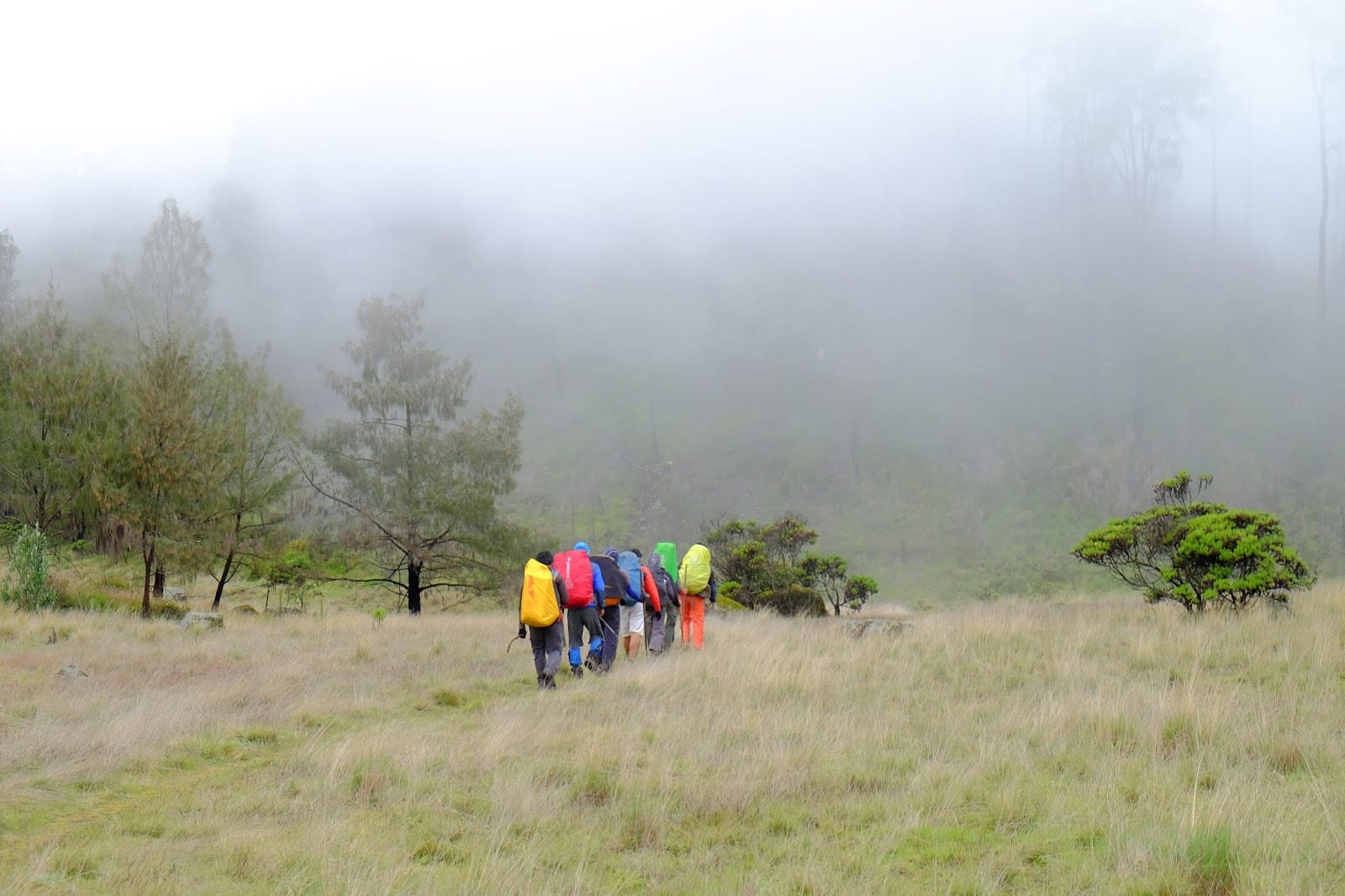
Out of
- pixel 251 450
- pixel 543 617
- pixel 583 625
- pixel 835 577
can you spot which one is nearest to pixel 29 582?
pixel 251 450

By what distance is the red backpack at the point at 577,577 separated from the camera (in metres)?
11.2

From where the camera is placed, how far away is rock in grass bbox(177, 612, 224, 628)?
16.8 meters

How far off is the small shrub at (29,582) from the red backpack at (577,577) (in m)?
14.0

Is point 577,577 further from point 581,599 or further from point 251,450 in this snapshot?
point 251,450

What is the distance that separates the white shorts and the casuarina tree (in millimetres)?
12369

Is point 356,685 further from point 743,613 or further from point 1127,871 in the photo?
point 743,613

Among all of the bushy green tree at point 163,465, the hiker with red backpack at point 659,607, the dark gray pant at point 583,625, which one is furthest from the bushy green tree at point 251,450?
the dark gray pant at point 583,625

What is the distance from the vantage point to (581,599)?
1120cm

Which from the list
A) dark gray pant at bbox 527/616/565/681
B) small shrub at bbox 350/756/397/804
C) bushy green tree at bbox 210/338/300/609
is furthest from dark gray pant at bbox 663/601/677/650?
bushy green tree at bbox 210/338/300/609

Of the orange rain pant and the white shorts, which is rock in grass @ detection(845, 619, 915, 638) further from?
the white shorts

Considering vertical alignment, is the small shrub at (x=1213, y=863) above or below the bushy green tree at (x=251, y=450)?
below

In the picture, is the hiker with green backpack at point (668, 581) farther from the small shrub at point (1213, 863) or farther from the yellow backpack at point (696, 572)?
the small shrub at point (1213, 863)

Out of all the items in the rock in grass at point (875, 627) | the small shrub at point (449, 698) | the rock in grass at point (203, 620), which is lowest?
the rock in grass at point (203, 620)

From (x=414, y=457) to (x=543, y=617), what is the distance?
1583 centimetres
